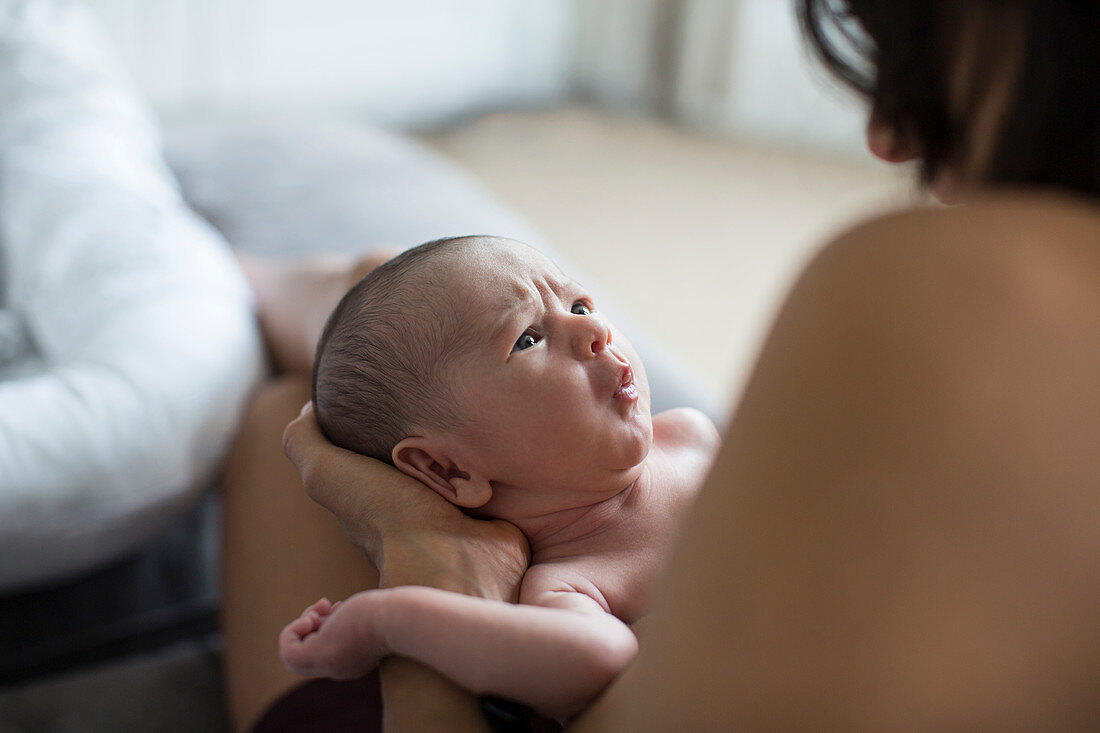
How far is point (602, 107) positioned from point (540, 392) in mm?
3561

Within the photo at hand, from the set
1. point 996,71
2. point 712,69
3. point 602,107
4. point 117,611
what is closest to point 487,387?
point 996,71

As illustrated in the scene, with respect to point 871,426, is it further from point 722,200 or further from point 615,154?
point 615,154

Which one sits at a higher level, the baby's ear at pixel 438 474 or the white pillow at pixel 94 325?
the baby's ear at pixel 438 474

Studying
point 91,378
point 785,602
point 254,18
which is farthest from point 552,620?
point 254,18

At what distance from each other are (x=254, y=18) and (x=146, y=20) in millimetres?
359

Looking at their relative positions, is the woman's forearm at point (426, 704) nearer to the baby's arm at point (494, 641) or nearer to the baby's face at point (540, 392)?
the baby's arm at point (494, 641)

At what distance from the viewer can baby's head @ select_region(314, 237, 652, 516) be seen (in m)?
0.82

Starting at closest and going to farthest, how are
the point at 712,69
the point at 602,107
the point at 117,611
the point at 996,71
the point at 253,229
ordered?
1. the point at 996,71
2. the point at 117,611
3. the point at 253,229
4. the point at 712,69
5. the point at 602,107

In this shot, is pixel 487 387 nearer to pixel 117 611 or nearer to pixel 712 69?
pixel 117 611

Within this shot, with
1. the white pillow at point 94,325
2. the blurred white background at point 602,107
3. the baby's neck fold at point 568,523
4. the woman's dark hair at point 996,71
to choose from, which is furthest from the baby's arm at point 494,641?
the blurred white background at point 602,107

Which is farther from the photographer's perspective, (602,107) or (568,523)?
Result: (602,107)

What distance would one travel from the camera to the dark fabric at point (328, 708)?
0.84m

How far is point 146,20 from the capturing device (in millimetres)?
3125

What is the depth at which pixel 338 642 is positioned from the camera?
0.71 meters
